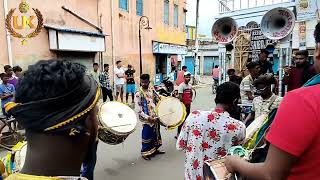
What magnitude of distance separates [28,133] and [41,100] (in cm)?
15

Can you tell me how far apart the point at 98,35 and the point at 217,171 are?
→ 11814 millimetres

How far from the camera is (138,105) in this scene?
5461 millimetres

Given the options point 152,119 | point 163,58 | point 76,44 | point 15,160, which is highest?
point 76,44

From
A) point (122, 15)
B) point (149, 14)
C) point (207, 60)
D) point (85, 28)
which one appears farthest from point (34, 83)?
point (207, 60)

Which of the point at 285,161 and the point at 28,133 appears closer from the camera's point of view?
the point at 28,133

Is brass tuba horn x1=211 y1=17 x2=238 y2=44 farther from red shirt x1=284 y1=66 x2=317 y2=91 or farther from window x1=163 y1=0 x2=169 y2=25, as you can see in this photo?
window x1=163 y1=0 x2=169 y2=25

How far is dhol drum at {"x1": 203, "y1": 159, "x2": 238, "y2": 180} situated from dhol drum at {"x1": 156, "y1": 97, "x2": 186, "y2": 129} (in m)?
3.46

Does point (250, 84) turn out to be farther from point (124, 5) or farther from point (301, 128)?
point (124, 5)

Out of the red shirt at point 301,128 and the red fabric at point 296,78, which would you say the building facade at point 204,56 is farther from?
the red shirt at point 301,128

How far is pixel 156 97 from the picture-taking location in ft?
19.0

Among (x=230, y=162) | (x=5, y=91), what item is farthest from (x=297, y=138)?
(x=5, y=91)

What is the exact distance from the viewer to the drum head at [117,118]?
4.17 metres

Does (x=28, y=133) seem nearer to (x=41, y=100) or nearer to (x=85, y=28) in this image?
(x=41, y=100)

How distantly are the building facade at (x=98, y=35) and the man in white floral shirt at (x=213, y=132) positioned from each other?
24.7 feet
